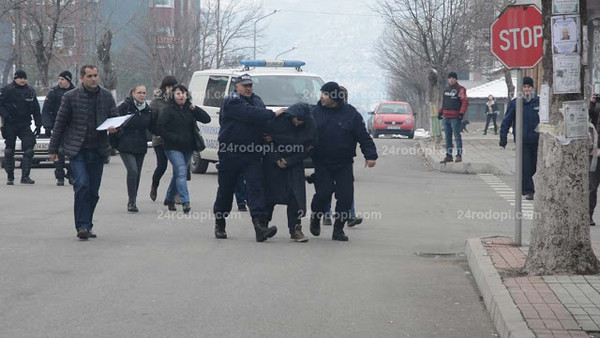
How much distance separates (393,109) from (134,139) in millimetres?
37050

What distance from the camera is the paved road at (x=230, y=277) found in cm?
779

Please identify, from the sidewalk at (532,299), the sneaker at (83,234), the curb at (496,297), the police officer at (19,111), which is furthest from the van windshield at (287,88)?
the sidewalk at (532,299)

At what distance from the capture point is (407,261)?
11070 millimetres

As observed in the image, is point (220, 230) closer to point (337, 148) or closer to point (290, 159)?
point (290, 159)

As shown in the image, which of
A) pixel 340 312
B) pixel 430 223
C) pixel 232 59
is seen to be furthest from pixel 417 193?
pixel 232 59

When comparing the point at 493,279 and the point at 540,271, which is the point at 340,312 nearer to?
the point at 493,279

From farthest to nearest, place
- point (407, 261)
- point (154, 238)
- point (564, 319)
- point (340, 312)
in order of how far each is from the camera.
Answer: point (154, 238) → point (407, 261) → point (340, 312) → point (564, 319)

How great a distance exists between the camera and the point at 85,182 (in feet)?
40.3

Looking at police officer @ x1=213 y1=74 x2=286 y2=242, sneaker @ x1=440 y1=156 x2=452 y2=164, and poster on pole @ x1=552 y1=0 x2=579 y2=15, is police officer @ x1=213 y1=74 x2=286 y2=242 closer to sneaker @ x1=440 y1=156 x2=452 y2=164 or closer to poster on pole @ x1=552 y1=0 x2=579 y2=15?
poster on pole @ x1=552 y1=0 x2=579 y2=15

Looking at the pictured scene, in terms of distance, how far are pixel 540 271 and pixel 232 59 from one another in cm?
5826

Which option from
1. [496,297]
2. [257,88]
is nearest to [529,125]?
[257,88]

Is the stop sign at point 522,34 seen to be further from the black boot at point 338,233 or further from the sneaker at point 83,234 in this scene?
the sneaker at point 83,234

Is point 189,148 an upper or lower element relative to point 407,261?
upper

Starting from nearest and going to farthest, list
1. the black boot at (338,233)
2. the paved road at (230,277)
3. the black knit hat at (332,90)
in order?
the paved road at (230,277)
the black knit hat at (332,90)
the black boot at (338,233)
